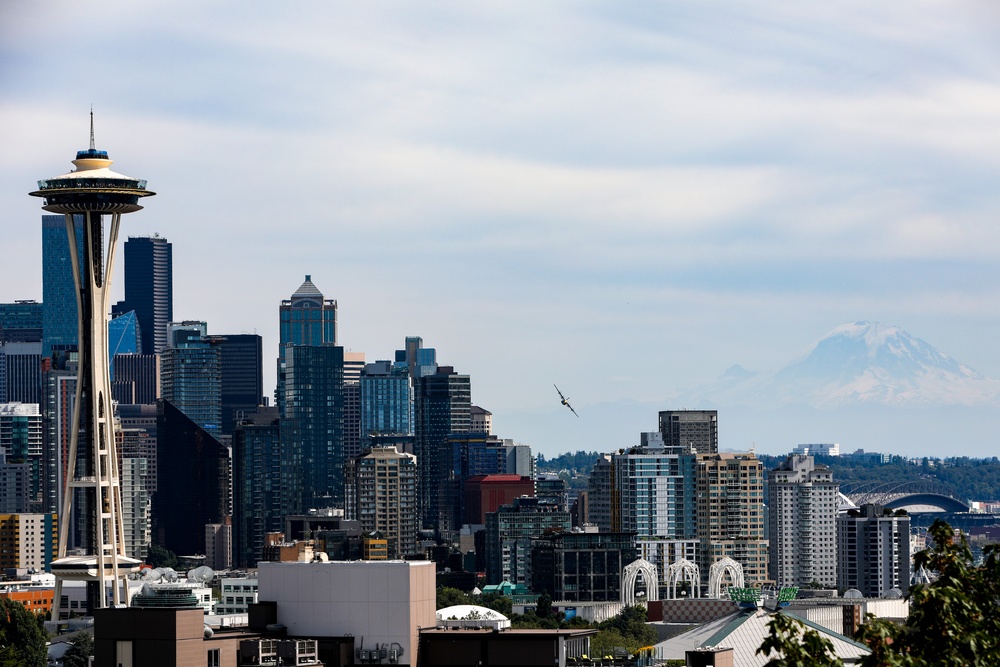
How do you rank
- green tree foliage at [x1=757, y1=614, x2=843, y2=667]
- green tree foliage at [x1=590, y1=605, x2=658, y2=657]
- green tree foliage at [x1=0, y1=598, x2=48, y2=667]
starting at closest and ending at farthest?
green tree foliage at [x1=757, y1=614, x2=843, y2=667] < green tree foliage at [x1=0, y1=598, x2=48, y2=667] < green tree foliage at [x1=590, y1=605, x2=658, y2=657]

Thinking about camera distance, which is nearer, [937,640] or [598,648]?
[937,640]

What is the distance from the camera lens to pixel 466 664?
60812mm

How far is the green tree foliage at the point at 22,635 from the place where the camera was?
139625 millimetres

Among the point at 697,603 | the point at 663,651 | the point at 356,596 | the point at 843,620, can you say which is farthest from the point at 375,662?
the point at 697,603

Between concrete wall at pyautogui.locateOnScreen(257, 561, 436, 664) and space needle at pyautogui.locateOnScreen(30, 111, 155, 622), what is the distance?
97.9 m

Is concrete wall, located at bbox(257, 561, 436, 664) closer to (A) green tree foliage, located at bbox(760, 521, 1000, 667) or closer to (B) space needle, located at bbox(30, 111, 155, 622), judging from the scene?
(A) green tree foliage, located at bbox(760, 521, 1000, 667)

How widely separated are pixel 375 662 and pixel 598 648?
87853mm

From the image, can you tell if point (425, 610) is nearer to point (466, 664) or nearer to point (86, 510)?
point (466, 664)

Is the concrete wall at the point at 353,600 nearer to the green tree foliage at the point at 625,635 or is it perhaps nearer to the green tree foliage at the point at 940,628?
the green tree foliage at the point at 940,628

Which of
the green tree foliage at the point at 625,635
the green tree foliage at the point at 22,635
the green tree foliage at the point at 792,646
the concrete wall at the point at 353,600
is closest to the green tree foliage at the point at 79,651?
the green tree foliage at the point at 22,635

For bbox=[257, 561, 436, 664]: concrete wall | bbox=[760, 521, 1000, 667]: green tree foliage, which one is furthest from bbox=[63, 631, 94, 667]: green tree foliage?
bbox=[760, 521, 1000, 667]: green tree foliage

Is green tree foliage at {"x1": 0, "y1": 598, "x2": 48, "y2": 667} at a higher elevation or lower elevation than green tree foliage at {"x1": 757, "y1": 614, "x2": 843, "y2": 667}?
lower

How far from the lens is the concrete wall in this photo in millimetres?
62562

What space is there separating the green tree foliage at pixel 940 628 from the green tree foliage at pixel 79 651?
102695mm
